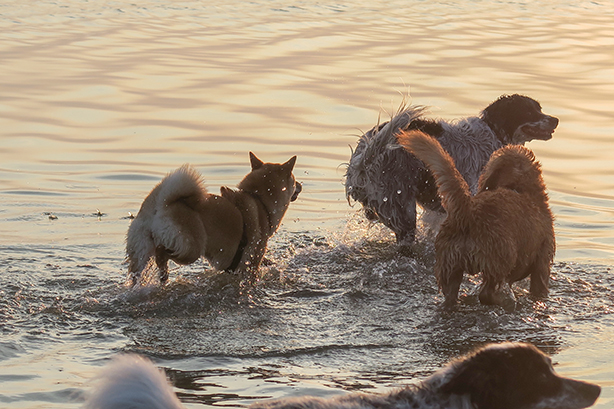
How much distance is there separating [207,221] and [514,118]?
9.91 feet

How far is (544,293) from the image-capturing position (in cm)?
607

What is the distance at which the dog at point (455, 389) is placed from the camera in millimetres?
3123

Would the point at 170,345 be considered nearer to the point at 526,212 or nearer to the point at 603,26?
the point at 526,212

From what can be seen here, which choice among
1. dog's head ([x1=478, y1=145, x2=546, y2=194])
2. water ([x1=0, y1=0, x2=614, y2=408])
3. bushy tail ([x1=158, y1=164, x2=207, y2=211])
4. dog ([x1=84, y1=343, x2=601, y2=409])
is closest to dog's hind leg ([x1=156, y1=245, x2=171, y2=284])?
water ([x1=0, y1=0, x2=614, y2=408])

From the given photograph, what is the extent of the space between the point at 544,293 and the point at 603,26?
1543 cm

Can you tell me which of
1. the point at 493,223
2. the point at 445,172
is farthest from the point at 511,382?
the point at 445,172

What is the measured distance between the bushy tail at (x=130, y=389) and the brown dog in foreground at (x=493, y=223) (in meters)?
2.78

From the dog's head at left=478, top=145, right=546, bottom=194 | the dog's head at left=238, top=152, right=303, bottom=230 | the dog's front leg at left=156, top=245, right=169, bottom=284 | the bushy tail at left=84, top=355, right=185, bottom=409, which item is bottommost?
the dog's front leg at left=156, top=245, right=169, bottom=284

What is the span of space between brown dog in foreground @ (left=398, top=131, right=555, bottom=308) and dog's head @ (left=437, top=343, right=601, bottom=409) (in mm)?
1728

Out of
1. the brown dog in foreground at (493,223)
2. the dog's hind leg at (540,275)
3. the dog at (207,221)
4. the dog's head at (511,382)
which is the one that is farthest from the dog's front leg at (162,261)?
the dog's head at (511,382)

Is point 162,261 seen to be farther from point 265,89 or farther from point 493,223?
point 265,89

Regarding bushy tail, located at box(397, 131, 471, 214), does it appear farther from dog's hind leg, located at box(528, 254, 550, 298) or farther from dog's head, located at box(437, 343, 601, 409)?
dog's head, located at box(437, 343, 601, 409)

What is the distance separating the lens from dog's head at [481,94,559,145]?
25.3 ft

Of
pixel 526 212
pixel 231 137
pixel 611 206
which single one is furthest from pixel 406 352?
pixel 231 137
